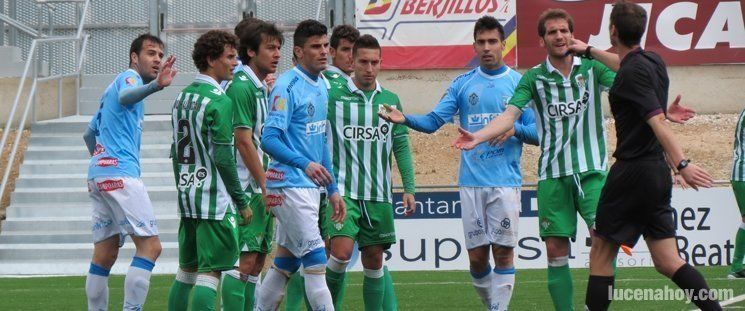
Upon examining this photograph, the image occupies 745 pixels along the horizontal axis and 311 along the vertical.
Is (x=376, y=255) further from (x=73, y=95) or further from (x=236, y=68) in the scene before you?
(x=73, y=95)

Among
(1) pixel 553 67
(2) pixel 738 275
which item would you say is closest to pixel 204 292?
(1) pixel 553 67

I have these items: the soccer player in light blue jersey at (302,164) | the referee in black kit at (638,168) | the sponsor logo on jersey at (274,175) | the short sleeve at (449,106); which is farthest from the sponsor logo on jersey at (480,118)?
the referee in black kit at (638,168)

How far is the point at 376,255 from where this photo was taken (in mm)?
9594

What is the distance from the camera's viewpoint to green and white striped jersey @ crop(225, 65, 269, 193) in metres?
8.81

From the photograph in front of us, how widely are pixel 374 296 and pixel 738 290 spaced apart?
14.5ft

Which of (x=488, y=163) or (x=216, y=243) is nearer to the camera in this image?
(x=216, y=243)

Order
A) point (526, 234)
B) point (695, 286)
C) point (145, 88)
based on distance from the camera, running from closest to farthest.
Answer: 1. point (695, 286)
2. point (145, 88)
3. point (526, 234)

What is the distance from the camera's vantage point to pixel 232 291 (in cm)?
885

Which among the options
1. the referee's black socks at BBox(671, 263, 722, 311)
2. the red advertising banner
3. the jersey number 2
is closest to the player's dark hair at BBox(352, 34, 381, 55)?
the jersey number 2

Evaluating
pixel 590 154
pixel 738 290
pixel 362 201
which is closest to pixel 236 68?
pixel 362 201

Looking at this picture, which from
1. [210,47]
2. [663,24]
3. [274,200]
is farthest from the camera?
[663,24]

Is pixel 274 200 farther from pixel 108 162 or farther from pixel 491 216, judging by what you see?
pixel 491 216

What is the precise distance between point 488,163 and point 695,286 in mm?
2717

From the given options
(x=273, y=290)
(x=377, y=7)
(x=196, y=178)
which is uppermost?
(x=377, y=7)
